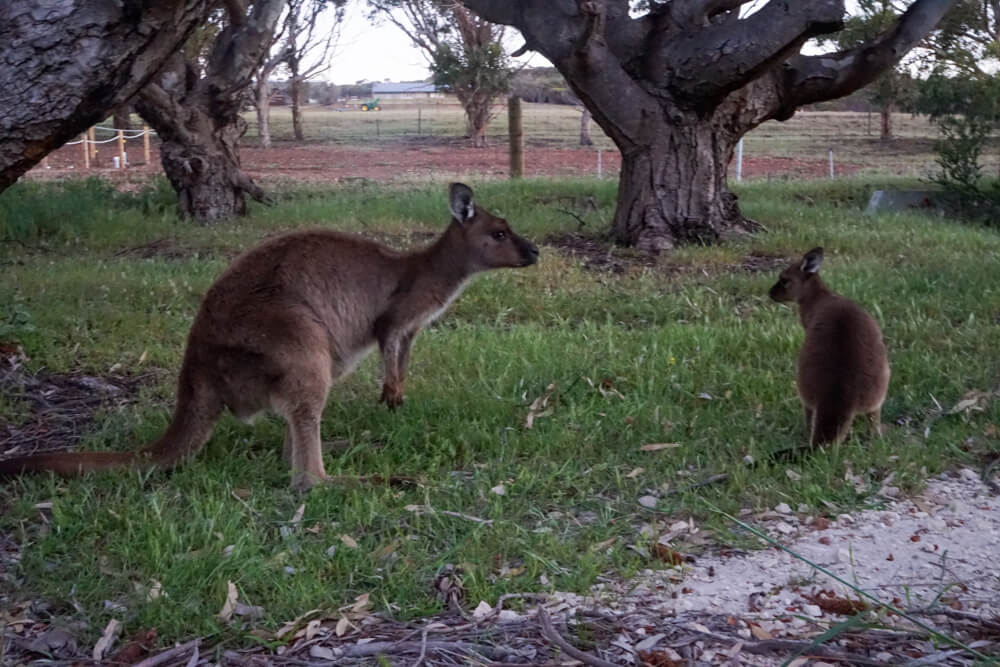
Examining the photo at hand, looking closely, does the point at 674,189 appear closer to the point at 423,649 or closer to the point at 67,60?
the point at 67,60

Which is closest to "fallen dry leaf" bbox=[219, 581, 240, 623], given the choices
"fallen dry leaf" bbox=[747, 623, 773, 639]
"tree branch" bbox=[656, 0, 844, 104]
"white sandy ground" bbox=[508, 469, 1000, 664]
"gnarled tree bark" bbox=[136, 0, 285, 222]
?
"white sandy ground" bbox=[508, 469, 1000, 664]

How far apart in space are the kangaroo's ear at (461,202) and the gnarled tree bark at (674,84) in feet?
15.3

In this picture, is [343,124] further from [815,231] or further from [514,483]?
[514,483]

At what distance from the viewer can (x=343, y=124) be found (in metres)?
41.6

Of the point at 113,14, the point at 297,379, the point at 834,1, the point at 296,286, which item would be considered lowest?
the point at 297,379

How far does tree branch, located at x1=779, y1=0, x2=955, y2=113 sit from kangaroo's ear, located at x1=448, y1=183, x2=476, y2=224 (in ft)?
21.6

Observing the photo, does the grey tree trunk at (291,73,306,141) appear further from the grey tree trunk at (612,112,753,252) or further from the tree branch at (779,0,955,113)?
the grey tree trunk at (612,112,753,252)

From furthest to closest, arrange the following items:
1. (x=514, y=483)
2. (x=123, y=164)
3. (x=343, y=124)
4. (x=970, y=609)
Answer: (x=343, y=124) → (x=123, y=164) → (x=514, y=483) → (x=970, y=609)

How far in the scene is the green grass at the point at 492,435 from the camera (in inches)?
155

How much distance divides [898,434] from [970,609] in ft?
6.29

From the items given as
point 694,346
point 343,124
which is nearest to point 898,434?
point 694,346

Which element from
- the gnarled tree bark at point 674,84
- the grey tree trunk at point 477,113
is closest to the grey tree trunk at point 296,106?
the grey tree trunk at point 477,113

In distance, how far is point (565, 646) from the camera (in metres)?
3.29

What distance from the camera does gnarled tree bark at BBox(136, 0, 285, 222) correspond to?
42.3ft
